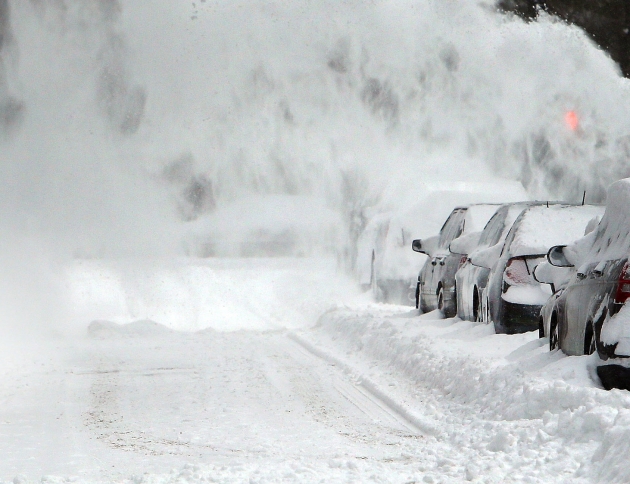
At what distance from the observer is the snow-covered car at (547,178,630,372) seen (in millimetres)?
6422

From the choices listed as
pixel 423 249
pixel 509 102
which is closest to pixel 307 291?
pixel 509 102

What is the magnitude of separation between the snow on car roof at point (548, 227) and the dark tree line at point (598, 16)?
18.8m

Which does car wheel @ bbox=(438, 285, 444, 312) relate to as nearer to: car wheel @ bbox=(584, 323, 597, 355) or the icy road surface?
the icy road surface

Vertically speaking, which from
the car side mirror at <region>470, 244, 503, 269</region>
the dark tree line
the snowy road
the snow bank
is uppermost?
the dark tree line

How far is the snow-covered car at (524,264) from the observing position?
34.0 ft

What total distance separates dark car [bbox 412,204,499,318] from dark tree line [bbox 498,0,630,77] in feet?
51.4

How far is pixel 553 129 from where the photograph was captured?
94.5ft

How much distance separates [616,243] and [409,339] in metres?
4.26

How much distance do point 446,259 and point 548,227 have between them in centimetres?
331

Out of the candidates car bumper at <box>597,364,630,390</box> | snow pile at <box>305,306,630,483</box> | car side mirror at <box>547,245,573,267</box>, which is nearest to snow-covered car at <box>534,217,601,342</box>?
snow pile at <box>305,306,630,483</box>

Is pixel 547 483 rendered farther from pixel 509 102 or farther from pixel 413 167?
pixel 509 102

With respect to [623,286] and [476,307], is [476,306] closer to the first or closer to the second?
[476,307]

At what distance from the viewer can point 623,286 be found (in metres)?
6.38

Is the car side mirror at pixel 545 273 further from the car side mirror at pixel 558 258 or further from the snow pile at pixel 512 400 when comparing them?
the car side mirror at pixel 558 258
